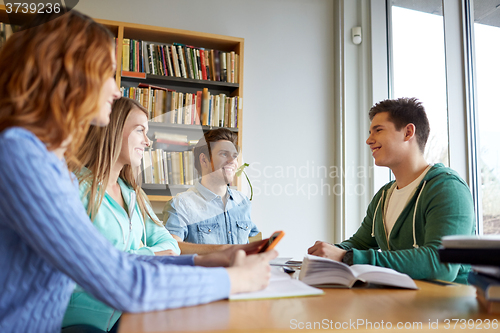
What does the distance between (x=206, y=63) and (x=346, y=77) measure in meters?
1.20

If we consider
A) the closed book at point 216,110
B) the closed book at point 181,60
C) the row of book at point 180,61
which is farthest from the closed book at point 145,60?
the closed book at point 216,110

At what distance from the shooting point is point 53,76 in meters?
0.69

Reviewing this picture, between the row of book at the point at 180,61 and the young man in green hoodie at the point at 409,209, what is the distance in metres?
1.38

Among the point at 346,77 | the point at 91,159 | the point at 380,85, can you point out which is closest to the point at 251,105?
the point at 346,77

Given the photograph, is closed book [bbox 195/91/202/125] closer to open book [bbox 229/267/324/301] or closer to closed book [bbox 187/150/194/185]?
closed book [bbox 187/150/194/185]

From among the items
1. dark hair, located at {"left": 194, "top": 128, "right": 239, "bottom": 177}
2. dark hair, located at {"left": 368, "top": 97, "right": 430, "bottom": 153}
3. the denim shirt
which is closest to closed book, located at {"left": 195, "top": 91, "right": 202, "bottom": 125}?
dark hair, located at {"left": 194, "top": 128, "right": 239, "bottom": 177}

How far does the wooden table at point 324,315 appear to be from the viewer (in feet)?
1.94

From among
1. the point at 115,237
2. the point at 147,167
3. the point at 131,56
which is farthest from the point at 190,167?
the point at 115,237

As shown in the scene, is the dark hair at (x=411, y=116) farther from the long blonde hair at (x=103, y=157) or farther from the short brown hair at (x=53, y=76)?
the short brown hair at (x=53, y=76)

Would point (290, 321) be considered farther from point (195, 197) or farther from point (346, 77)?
point (346, 77)

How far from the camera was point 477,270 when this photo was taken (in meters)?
0.80

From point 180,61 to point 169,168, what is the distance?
0.80 metres

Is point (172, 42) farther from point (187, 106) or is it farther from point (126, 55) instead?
point (187, 106)

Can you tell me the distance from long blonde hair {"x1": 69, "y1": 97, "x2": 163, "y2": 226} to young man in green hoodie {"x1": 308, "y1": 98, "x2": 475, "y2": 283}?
2.48 ft
